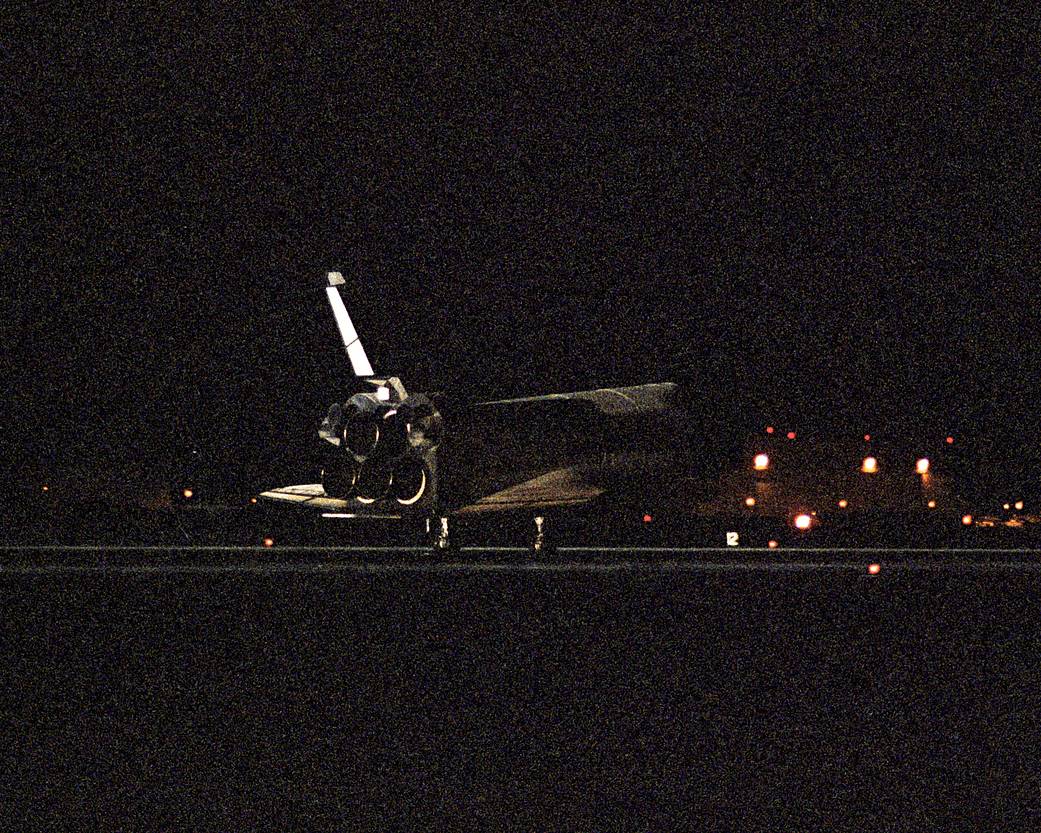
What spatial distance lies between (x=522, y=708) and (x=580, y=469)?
15688 millimetres

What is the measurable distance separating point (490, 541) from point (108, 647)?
1606 cm

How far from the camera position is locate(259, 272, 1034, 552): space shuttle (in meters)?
22.0

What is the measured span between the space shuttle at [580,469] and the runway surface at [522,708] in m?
5.38

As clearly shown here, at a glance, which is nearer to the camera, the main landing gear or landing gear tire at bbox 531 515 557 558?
the main landing gear

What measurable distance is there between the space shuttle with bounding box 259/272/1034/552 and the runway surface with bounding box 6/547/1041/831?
5.38 meters

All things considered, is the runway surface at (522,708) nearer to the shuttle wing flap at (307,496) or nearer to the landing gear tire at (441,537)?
the shuttle wing flap at (307,496)

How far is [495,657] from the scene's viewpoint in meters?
10.5

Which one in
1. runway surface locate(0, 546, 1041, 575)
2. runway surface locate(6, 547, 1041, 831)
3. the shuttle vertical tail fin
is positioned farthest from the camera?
the shuttle vertical tail fin

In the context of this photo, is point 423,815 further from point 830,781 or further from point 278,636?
point 278,636

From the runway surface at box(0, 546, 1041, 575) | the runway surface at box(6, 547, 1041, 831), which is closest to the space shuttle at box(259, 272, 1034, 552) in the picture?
the runway surface at box(0, 546, 1041, 575)

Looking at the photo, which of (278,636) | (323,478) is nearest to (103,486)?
(323,478)

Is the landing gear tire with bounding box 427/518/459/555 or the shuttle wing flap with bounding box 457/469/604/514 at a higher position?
the shuttle wing flap with bounding box 457/469/604/514

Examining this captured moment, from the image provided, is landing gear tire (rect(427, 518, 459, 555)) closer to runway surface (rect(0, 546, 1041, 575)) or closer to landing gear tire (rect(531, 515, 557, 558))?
runway surface (rect(0, 546, 1041, 575))

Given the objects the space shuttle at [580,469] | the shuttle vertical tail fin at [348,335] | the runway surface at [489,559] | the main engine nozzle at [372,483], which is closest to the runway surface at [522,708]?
the runway surface at [489,559]
